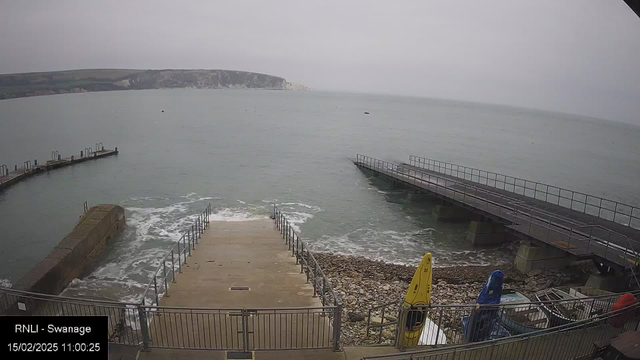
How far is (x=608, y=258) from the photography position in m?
15.4

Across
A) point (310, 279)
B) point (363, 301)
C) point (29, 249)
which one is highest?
point (310, 279)

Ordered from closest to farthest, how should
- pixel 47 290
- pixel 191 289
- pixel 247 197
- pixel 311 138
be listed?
pixel 191 289, pixel 47 290, pixel 247 197, pixel 311 138

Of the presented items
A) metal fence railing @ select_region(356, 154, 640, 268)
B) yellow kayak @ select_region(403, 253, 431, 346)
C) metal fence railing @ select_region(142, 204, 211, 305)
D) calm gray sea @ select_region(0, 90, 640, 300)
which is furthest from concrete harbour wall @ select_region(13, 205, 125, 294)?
metal fence railing @ select_region(356, 154, 640, 268)

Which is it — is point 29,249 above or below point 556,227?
below

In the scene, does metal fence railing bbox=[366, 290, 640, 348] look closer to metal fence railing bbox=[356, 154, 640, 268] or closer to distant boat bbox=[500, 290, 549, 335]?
distant boat bbox=[500, 290, 549, 335]

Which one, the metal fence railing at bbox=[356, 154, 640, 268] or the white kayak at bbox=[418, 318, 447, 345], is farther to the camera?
the metal fence railing at bbox=[356, 154, 640, 268]

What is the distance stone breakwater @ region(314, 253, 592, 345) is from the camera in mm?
15271

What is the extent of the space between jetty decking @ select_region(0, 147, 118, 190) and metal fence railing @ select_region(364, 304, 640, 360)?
40554 millimetres

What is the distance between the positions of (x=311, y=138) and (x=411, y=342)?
72519 mm

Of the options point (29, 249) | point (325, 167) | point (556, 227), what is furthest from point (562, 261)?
point (325, 167)

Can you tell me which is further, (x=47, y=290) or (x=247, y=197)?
(x=247, y=197)

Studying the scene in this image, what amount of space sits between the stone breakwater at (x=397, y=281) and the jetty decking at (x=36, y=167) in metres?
32.5

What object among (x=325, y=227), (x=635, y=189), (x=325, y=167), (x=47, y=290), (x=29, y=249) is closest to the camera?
(x=47, y=290)

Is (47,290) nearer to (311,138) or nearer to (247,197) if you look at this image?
(247,197)
